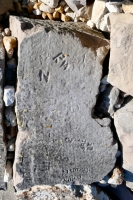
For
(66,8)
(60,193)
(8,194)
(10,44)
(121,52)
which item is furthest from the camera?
(8,194)

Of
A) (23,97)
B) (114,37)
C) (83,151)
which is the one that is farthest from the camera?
(83,151)

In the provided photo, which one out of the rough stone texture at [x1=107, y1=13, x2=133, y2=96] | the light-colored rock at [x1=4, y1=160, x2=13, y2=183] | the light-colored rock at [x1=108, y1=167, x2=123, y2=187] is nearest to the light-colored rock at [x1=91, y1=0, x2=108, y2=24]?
the rough stone texture at [x1=107, y1=13, x2=133, y2=96]

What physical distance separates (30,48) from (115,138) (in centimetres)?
74

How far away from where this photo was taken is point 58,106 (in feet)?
5.25

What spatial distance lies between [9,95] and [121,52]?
0.66 meters

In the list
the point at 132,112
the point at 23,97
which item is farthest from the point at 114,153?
the point at 23,97

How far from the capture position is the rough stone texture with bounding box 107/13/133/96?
4.68 ft

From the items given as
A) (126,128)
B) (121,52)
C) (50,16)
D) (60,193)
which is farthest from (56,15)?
(60,193)

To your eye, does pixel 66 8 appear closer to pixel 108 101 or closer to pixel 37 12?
pixel 37 12

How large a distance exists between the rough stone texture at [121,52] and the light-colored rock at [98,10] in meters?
0.11

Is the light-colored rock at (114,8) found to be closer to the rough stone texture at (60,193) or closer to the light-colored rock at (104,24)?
the light-colored rock at (104,24)

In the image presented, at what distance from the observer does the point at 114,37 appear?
1473mm

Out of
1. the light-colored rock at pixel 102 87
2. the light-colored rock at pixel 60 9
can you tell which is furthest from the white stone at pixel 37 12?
the light-colored rock at pixel 102 87

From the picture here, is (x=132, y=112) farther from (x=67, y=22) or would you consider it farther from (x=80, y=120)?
(x=67, y=22)
